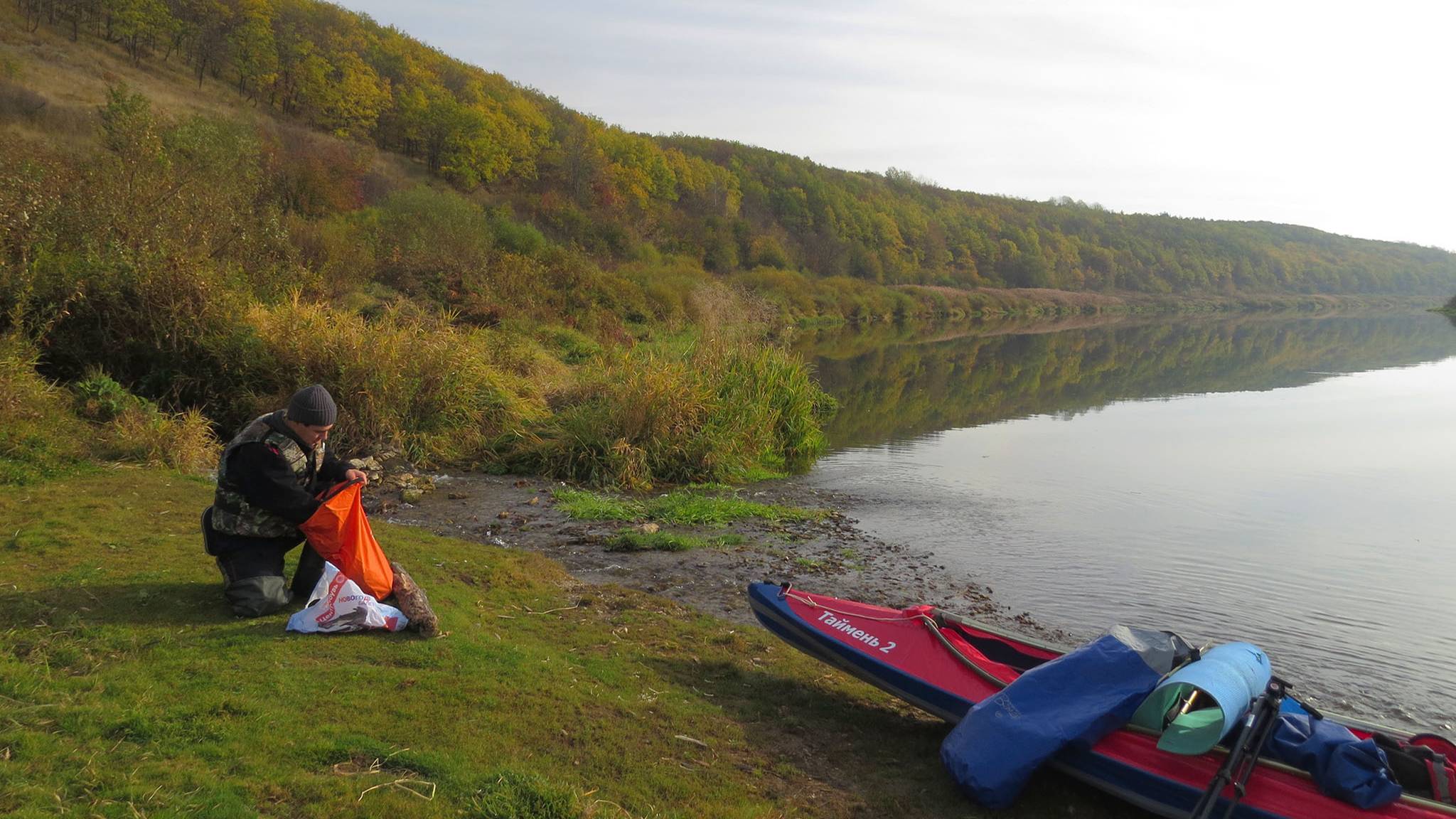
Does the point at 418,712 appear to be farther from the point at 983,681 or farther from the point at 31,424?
the point at 31,424

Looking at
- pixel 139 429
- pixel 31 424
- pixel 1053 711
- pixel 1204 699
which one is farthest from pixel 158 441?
pixel 1204 699

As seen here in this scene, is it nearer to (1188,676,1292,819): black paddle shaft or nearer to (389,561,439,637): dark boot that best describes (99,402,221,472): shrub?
(389,561,439,637): dark boot

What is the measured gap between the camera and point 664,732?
5.02 meters

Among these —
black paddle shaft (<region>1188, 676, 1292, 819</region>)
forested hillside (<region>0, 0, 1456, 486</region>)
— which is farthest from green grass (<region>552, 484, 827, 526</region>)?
black paddle shaft (<region>1188, 676, 1292, 819</region>)

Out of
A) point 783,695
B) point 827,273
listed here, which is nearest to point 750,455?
point 783,695

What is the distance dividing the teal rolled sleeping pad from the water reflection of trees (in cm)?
1325

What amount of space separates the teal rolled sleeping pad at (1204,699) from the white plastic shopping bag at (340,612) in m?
4.53

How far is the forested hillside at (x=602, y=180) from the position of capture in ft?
192

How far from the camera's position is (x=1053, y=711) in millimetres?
4984

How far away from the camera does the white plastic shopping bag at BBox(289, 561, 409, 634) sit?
218 inches

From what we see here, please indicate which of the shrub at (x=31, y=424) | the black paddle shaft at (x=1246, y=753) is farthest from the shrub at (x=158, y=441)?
the black paddle shaft at (x=1246, y=753)

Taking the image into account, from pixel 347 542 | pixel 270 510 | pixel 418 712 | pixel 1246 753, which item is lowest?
pixel 418 712

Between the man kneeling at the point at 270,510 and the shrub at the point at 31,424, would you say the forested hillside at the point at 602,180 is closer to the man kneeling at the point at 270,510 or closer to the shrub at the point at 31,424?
the shrub at the point at 31,424

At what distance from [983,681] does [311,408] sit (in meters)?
4.66
